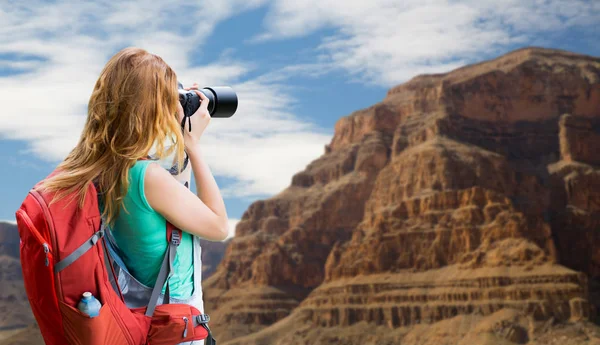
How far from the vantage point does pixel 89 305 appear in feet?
8.44

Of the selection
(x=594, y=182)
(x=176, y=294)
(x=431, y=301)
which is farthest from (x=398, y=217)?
(x=176, y=294)

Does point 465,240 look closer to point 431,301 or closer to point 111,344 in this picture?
point 431,301

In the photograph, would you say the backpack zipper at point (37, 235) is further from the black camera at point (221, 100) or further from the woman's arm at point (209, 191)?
the black camera at point (221, 100)

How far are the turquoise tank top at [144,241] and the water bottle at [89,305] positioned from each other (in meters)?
0.29

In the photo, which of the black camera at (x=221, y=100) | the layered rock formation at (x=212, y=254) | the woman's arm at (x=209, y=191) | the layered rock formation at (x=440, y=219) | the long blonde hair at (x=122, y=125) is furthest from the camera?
the layered rock formation at (x=212, y=254)

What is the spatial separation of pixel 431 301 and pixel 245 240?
45.5 meters

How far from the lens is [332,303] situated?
97938 millimetres

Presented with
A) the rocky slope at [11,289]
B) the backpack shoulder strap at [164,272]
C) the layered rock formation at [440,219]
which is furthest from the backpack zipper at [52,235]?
the rocky slope at [11,289]

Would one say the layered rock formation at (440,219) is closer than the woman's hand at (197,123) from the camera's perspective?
No

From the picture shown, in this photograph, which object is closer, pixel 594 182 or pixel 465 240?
pixel 465 240

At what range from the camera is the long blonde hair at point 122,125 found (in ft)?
9.06

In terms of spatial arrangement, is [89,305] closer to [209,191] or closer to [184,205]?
[184,205]

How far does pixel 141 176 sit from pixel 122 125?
20 cm

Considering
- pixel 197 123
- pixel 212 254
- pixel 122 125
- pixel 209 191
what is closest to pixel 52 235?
pixel 122 125
